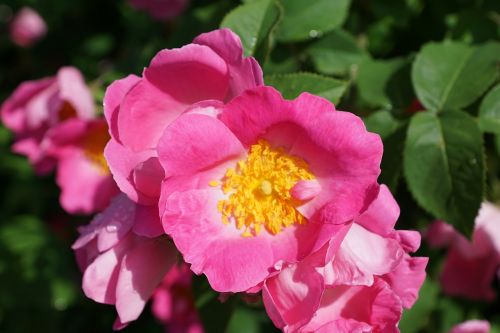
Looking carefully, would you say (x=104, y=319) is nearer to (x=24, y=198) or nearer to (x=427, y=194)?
(x=24, y=198)

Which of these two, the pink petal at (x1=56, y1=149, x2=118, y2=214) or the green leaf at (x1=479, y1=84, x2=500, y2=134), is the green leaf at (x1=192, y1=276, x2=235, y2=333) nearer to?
the pink petal at (x1=56, y1=149, x2=118, y2=214)

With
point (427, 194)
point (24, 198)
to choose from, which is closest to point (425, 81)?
point (427, 194)

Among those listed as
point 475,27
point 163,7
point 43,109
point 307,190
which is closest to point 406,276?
point 307,190

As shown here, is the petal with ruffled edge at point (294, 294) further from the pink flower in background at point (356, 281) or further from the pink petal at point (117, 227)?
the pink petal at point (117, 227)

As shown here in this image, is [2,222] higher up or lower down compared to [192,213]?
lower down

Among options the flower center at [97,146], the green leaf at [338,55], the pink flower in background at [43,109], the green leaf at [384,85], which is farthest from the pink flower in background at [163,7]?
the green leaf at [384,85]

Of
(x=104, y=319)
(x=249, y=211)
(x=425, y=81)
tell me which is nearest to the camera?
(x=249, y=211)

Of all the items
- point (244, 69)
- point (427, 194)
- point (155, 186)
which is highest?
point (244, 69)

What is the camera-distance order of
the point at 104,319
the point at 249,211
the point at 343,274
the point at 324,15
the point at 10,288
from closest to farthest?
the point at 343,274 → the point at 249,211 → the point at 324,15 → the point at 104,319 → the point at 10,288

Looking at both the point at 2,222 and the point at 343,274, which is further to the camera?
the point at 2,222
